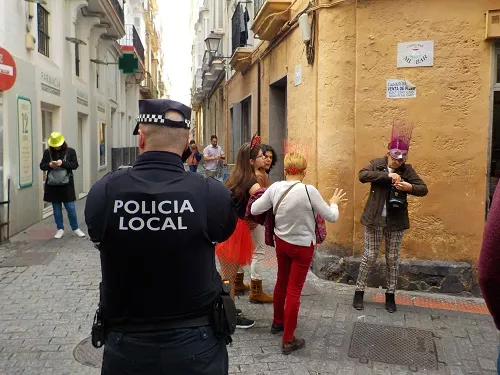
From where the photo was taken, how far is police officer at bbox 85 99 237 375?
2.01 m

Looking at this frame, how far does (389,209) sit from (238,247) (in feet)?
5.24

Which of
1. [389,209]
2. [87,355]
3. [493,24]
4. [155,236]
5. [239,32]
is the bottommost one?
[87,355]

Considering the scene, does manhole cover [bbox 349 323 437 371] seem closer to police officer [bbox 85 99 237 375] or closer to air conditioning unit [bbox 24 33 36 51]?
police officer [bbox 85 99 237 375]

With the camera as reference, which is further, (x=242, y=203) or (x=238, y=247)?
(x=238, y=247)

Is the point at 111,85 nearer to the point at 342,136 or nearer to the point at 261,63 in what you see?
the point at 261,63

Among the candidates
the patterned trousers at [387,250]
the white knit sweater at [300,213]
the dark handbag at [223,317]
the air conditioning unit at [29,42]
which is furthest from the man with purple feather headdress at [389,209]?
the air conditioning unit at [29,42]

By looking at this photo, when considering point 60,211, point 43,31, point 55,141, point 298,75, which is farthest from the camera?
point 43,31

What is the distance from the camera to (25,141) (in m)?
9.05

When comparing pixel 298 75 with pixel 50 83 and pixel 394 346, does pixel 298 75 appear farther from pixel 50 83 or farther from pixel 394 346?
pixel 50 83

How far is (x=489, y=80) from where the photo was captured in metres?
5.55

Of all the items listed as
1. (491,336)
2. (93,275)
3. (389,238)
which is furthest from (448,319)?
(93,275)

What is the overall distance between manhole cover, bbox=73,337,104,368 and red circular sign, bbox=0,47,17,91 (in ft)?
15.1

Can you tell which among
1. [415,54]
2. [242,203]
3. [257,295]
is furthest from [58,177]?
[415,54]

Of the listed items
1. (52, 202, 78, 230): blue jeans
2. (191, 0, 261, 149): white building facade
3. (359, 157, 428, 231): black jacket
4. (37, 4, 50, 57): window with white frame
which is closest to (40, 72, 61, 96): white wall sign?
(37, 4, 50, 57): window with white frame
